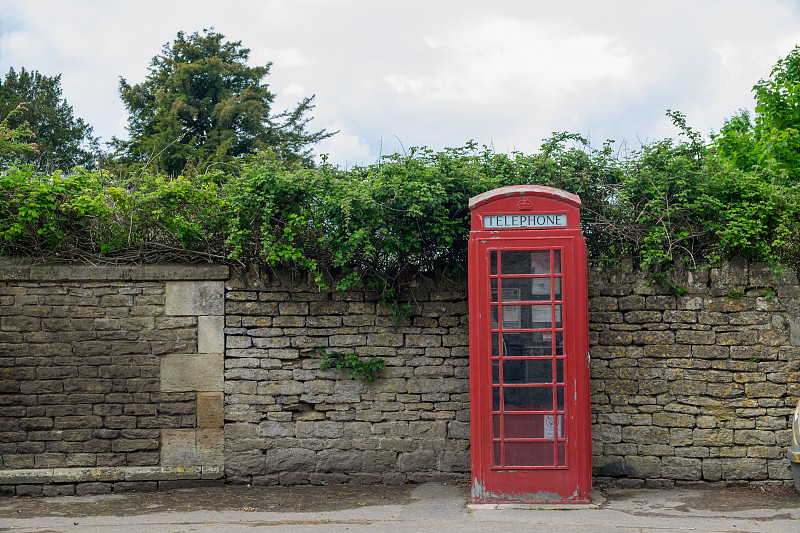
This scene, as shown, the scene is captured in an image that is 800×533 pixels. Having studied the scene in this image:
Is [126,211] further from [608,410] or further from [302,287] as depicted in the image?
[608,410]

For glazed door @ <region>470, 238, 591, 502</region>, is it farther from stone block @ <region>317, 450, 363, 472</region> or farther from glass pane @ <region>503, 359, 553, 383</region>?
stone block @ <region>317, 450, 363, 472</region>

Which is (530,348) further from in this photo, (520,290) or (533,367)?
(520,290)

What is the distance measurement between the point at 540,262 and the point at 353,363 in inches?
85.3

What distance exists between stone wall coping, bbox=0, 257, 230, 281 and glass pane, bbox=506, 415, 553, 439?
10.2 feet

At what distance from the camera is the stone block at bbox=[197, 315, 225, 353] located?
7.24 meters

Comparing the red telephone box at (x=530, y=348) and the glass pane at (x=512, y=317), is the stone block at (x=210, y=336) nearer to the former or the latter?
the red telephone box at (x=530, y=348)

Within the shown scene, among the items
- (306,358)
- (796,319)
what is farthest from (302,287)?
(796,319)

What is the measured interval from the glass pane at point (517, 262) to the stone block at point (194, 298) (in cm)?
287

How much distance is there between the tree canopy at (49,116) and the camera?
25.9 metres

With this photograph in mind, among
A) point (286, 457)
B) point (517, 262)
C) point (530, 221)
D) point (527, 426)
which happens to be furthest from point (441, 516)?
point (530, 221)

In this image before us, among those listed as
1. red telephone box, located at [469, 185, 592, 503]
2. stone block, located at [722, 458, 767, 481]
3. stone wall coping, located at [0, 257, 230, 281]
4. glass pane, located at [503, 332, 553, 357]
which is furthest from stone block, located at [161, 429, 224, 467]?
stone block, located at [722, 458, 767, 481]

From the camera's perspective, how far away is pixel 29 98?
27.9 m

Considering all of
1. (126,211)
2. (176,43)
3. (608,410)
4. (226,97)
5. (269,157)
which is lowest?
(608,410)

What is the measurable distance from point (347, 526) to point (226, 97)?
21942mm
